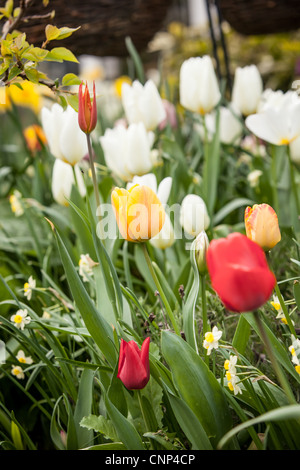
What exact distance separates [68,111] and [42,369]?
1.48 feet

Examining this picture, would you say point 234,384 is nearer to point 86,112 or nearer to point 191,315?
point 191,315

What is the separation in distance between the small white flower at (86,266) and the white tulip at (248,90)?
2.12ft

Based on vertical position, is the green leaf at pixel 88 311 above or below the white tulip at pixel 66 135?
below

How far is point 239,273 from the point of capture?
427 millimetres

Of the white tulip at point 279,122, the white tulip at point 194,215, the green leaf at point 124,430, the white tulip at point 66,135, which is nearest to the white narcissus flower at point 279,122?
the white tulip at point 279,122

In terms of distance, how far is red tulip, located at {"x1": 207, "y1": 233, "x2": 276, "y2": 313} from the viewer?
0.43 metres

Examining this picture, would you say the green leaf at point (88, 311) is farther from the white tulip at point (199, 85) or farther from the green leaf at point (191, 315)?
the white tulip at point (199, 85)

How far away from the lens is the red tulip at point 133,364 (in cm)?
56

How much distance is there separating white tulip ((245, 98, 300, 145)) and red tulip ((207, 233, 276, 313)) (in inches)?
18.3

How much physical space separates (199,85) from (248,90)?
15 cm

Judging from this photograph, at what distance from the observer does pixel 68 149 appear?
891 mm

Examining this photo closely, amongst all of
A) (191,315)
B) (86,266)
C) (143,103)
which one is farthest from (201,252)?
(143,103)

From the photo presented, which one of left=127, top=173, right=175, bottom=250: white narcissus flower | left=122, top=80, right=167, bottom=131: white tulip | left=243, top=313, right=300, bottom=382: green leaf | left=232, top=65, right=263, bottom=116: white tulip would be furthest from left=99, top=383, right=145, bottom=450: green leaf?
left=232, top=65, right=263, bottom=116: white tulip
